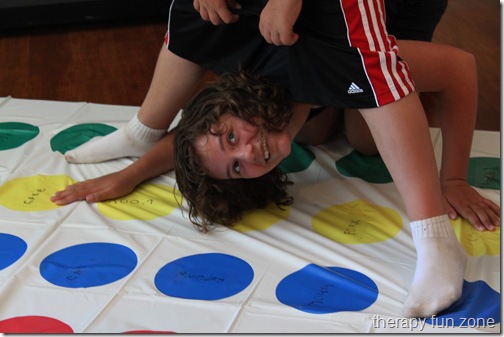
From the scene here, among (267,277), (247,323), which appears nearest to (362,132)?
(267,277)

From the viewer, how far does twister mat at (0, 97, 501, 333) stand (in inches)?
40.6

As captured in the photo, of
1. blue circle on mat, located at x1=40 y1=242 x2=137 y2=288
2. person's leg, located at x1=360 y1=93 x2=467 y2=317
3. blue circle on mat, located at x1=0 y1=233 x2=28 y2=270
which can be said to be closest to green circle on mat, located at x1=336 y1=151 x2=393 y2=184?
person's leg, located at x1=360 y1=93 x2=467 y2=317

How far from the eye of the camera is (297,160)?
150cm

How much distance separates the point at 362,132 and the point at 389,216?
0.85ft

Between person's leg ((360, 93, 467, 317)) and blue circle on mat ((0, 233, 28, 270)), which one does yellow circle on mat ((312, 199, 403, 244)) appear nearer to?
person's leg ((360, 93, 467, 317))

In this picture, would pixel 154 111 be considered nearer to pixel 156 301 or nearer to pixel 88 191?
pixel 88 191

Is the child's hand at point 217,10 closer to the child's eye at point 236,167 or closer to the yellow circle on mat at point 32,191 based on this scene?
the child's eye at point 236,167

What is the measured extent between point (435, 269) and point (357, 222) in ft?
0.76

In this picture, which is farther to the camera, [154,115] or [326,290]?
[154,115]

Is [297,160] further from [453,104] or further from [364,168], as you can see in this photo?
[453,104]

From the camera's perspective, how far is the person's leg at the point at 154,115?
139 centimetres

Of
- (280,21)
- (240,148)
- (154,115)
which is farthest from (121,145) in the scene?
(280,21)

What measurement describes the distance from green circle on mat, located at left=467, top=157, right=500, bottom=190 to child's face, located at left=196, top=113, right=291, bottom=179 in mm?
429

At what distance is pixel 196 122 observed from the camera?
122cm
